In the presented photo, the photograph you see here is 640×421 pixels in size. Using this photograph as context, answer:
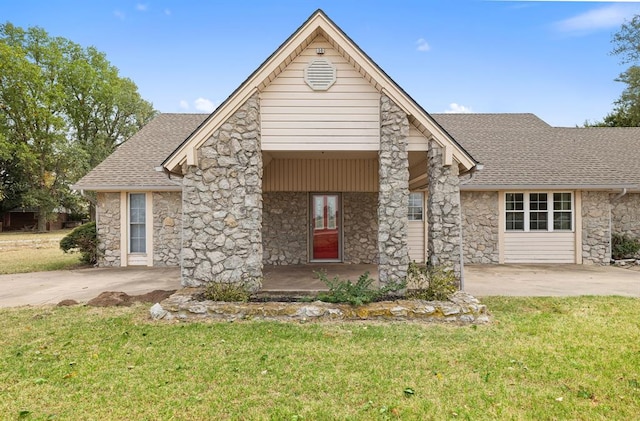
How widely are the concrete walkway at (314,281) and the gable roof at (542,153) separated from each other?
2.71 meters

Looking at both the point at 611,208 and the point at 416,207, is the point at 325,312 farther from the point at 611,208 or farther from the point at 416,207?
the point at 611,208

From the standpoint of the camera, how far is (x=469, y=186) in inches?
449

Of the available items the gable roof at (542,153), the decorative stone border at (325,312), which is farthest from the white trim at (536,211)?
the decorative stone border at (325,312)

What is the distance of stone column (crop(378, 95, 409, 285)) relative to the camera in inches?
269

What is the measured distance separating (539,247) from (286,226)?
27.6 feet

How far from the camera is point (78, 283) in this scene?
889 centimetres

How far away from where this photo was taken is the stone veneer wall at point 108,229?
11.4 m

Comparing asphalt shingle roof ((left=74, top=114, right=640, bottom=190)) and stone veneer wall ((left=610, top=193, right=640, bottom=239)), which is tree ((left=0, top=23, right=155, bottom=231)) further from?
stone veneer wall ((left=610, top=193, right=640, bottom=239))

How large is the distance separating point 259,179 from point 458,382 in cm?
487

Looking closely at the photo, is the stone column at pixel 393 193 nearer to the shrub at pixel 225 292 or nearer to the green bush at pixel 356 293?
the green bush at pixel 356 293

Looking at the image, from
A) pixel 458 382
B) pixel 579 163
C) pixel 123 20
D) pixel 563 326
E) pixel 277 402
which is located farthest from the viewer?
pixel 123 20

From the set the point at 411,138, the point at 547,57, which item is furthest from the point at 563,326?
the point at 547,57

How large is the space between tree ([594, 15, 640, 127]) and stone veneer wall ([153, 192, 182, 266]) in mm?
28715

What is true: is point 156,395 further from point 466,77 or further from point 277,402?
point 466,77
